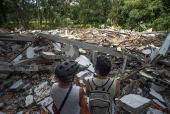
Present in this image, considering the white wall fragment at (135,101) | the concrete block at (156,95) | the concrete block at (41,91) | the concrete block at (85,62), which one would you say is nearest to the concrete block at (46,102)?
the concrete block at (41,91)

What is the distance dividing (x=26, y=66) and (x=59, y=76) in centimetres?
332

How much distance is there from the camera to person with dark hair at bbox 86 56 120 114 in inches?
57.7

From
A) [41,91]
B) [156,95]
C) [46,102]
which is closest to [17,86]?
[41,91]

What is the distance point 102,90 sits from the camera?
1.55 meters

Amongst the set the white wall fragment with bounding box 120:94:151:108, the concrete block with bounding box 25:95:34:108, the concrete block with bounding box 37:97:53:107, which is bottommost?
the concrete block with bounding box 25:95:34:108

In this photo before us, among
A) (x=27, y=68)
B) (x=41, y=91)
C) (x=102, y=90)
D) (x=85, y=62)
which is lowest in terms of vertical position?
(x=41, y=91)

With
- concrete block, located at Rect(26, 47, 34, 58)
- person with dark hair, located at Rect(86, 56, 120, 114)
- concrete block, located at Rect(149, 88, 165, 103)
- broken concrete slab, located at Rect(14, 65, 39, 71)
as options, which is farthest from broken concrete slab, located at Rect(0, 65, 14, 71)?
concrete block, located at Rect(149, 88, 165, 103)

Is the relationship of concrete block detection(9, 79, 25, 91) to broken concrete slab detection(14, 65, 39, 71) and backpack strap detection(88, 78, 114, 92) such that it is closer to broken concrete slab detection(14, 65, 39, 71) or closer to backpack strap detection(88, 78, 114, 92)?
broken concrete slab detection(14, 65, 39, 71)

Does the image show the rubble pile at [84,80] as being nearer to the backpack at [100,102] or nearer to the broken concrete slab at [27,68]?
the broken concrete slab at [27,68]

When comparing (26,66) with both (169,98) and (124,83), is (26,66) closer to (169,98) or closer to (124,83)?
(124,83)

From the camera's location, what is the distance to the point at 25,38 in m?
6.02

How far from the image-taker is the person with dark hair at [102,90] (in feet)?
4.81

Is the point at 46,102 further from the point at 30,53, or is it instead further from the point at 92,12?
the point at 92,12

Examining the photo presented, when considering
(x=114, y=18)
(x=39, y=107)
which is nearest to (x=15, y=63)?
(x=39, y=107)
